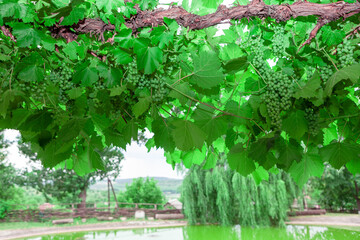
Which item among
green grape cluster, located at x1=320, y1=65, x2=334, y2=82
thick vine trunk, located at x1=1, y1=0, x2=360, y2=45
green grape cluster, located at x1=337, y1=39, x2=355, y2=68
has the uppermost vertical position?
thick vine trunk, located at x1=1, y1=0, x2=360, y2=45

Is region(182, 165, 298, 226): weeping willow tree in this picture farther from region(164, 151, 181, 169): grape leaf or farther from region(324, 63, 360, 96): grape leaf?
region(324, 63, 360, 96): grape leaf

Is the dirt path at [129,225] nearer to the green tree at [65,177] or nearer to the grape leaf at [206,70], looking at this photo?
the green tree at [65,177]

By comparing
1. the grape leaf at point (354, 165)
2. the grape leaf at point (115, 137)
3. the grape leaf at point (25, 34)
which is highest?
the grape leaf at point (25, 34)

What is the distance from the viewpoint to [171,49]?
3.93 ft

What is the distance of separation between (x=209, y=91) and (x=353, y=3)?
25.8 inches

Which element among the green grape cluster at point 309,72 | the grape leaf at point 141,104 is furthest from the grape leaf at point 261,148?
the grape leaf at point 141,104

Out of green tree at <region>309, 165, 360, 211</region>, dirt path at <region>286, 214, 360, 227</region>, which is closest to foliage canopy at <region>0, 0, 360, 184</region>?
dirt path at <region>286, 214, 360, 227</region>

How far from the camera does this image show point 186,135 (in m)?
1.35

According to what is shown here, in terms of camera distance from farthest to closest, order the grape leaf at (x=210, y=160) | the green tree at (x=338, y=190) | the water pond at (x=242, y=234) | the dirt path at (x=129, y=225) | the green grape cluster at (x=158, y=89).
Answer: the green tree at (x=338, y=190)
the dirt path at (x=129, y=225)
the water pond at (x=242, y=234)
the grape leaf at (x=210, y=160)
the green grape cluster at (x=158, y=89)

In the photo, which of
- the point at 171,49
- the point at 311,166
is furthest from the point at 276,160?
the point at 171,49

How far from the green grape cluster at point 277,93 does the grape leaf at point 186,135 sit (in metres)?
0.34

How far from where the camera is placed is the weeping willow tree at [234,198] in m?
10.2

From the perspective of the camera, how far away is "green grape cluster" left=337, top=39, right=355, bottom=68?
1.08 metres

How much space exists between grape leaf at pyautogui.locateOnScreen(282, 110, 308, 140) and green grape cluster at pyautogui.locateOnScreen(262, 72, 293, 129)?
0.60ft
